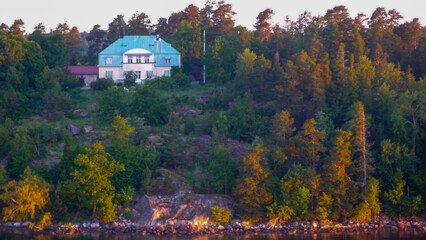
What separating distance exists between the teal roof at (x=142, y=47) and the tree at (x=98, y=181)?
28.7 meters

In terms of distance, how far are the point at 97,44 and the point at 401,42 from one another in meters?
45.3

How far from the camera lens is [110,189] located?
42781 millimetres

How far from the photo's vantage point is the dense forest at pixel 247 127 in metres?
42.5

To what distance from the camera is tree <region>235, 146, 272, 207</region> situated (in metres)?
42.0

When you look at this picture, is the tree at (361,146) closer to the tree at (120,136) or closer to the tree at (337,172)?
the tree at (337,172)

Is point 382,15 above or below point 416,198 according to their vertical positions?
above

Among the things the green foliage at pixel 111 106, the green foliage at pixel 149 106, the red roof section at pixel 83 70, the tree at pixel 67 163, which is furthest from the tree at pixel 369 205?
the red roof section at pixel 83 70

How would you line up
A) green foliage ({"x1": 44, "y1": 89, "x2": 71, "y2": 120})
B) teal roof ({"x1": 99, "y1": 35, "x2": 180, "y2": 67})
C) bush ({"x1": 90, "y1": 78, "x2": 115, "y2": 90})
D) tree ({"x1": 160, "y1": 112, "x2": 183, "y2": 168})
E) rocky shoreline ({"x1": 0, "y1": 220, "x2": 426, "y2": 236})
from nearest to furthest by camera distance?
rocky shoreline ({"x1": 0, "y1": 220, "x2": 426, "y2": 236}) → tree ({"x1": 160, "y1": 112, "x2": 183, "y2": 168}) → green foliage ({"x1": 44, "y1": 89, "x2": 71, "y2": 120}) → bush ({"x1": 90, "y1": 78, "x2": 115, "y2": 90}) → teal roof ({"x1": 99, "y1": 35, "x2": 180, "y2": 67})

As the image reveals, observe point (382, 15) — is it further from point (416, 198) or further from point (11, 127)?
point (11, 127)

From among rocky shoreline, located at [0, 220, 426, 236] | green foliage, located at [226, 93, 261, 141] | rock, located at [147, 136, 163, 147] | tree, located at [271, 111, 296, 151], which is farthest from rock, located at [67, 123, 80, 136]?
tree, located at [271, 111, 296, 151]

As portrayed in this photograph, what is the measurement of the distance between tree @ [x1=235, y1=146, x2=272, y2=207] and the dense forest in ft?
0.32

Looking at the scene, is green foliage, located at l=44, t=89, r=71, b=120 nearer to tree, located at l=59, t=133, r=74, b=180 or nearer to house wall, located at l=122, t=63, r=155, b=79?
tree, located at l=59, t=133, r=74, b=180

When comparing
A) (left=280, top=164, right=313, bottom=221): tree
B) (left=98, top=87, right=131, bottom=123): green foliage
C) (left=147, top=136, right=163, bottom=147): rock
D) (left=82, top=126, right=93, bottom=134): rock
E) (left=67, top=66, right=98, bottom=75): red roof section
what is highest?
(left=67, top=66, right=98, bottom=75): red roof section

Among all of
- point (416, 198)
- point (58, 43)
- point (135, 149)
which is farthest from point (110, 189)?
point (58, 43)
